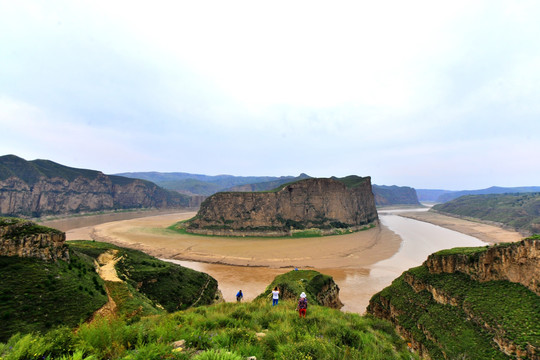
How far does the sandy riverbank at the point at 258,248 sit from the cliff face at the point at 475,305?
89.8 ft

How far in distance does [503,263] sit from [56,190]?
571 feet

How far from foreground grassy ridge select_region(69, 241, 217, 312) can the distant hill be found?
124 m

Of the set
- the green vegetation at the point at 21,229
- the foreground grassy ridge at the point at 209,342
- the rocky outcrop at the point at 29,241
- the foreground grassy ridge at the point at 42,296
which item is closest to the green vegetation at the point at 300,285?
the foreground grassy ridge at the point at 209,342

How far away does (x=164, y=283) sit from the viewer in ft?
86.5

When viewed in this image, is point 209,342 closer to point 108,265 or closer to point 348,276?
point 108,265

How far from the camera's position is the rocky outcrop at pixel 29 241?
16.6 m

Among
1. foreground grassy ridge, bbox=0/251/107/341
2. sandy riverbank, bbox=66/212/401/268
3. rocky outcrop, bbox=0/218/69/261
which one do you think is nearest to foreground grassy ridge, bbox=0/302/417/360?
foreground grassy ridge, bbox=0/251/107/341

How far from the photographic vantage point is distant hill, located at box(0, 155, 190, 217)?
106750mm

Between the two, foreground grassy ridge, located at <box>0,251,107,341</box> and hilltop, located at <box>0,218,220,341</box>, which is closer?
foreground grassy ridge, located at <box>0,251,107,341</box>

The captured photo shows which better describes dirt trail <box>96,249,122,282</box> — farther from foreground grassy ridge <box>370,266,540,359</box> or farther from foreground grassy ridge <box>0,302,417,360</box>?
foreground grassy ridge <box>370,266,540,359</box>

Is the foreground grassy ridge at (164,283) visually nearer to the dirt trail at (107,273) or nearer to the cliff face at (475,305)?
the dirt trail at (107,273)

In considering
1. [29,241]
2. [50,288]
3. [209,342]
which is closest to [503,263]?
[209,342]

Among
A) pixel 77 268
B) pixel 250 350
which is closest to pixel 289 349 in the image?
pixel 250 350

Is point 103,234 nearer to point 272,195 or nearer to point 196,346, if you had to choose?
point 272,195
